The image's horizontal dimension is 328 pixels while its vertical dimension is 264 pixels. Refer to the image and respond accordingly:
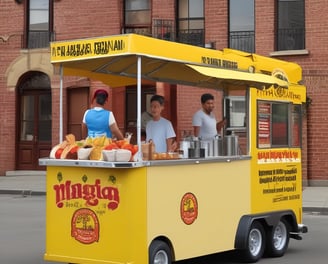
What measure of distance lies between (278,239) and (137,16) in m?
14.5

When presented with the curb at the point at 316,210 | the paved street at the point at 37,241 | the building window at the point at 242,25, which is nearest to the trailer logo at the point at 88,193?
the paved street at the point at 37,241

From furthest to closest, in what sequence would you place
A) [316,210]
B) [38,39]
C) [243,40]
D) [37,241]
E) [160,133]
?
[38,39] < [243,40] < [316,210] < [37,241] < [160,133]

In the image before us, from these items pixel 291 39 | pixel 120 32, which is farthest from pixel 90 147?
pixel 120 32

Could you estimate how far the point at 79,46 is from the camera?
759 centimetres

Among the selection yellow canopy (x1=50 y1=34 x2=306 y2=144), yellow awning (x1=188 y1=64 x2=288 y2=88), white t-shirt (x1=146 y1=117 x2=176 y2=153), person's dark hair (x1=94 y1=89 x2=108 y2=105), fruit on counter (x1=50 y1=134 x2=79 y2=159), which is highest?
yellow canopy (x1=50 y1=34 x2=306 y2=144)

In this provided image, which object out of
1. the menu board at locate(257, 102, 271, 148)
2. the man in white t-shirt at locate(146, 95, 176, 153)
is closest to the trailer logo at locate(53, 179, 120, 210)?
the man in white t-shirt at locate(146, 95, 176, 153)

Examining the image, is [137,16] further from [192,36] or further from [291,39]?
[291,39]

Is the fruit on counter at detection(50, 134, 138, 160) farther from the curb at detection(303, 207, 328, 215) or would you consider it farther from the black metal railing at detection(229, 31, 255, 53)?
the black metal railing at detection(229, 31, 255, 53)

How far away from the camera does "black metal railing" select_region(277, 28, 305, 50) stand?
20125 millimetres

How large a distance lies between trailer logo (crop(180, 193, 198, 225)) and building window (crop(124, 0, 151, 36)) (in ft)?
49.8

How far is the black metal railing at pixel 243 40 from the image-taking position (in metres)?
20.7

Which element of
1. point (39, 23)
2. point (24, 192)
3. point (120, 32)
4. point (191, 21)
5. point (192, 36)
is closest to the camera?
point (24, 192)

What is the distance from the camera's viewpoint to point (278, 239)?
30.9 ft

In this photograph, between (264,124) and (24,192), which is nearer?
(264,124)
